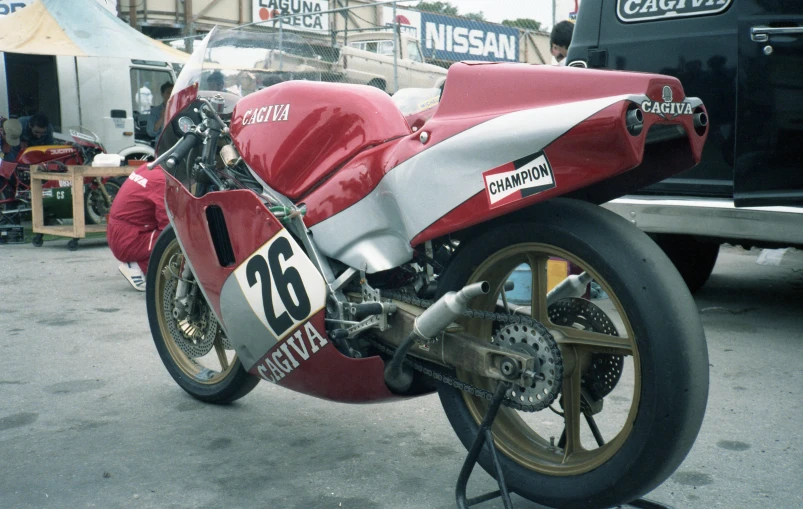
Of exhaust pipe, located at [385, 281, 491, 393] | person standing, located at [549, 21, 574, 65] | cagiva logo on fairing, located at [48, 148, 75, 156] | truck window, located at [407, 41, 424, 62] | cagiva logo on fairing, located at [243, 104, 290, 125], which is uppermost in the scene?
truck window, located at [407, 41, 424, 62]

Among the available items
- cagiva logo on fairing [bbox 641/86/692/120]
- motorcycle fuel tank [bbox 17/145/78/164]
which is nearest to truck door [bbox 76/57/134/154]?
motorcycle fuel tank [bbox 17/145/78/164]

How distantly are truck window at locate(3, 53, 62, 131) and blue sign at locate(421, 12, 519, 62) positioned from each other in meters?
6.11

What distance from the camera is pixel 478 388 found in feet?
8.09

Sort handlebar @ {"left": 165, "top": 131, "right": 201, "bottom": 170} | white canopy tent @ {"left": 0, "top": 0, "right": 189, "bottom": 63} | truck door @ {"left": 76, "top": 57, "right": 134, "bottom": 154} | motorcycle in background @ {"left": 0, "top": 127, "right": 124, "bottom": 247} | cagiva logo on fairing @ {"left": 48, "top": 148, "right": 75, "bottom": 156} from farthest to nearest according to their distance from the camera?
truck door @ {"left": 76, "top": 57, "right": 134, "bottom": 154} → white canopy tent @ {"left": 0, "top": 0, "right": 189, "bottom": 63} → cagiva logo on fairing @ {"left": 48, "top": 148, "right": 75, "bottom": 156} → motorcycle in background @ {"left": 0, "top": 127, "right": 124, "bottom": 247} → handlebar @ {"left": 165, "top": 131, "right": 201, "bottom": 170}

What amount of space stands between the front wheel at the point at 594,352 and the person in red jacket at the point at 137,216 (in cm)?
424

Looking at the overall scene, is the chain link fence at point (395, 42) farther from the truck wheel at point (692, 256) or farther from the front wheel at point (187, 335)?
the truck wheel at point (692, 256)

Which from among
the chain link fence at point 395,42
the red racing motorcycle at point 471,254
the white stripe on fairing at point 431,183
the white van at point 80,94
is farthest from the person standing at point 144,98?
the white stripe on fairing at point 431,183

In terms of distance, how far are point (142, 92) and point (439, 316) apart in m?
13.0

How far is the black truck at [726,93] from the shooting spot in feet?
14.2

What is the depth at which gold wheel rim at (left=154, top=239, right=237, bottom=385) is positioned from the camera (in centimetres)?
356

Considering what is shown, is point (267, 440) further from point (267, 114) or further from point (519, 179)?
point (519, 179)

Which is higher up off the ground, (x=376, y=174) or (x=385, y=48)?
(x=385, y=48)

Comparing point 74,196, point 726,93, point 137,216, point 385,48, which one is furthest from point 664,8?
point 385,48

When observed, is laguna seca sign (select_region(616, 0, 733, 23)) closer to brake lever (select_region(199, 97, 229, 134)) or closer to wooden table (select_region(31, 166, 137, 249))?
brake lever (select_region(199, 97, 229, 134))
